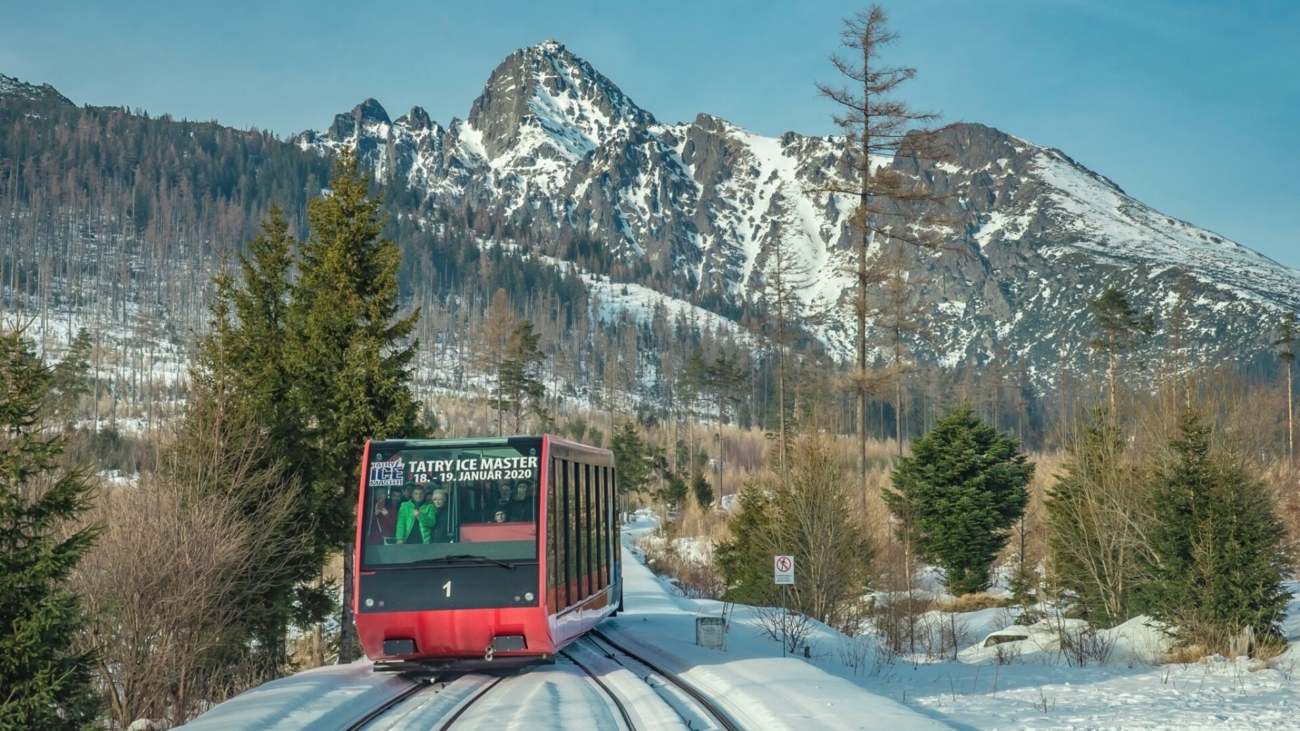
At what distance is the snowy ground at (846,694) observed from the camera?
1209cm

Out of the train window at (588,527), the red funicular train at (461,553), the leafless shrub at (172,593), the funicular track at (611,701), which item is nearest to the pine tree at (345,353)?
the leafless shrub at (172,593)

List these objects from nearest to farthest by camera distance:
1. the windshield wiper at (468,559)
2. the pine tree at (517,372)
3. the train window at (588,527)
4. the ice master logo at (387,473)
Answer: the windshield wiper at (468,559)
the ice master logo at (387,473)
the train window at (588,527)
the pine tree at (517,372)

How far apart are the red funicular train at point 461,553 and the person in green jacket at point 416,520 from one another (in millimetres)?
15

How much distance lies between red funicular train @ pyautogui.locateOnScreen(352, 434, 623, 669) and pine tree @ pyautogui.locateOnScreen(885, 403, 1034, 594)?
1056 inches

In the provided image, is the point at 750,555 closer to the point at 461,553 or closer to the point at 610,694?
the point at 461,553

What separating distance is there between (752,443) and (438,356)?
68.9 m

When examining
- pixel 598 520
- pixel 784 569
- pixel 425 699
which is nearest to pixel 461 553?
pixel 425 699

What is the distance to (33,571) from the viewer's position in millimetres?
12156

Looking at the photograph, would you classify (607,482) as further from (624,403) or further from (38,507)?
(624,403)

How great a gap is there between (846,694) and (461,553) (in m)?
5.75

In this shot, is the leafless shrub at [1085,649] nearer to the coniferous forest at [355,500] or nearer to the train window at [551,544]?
the coniferous forest at [355,500]

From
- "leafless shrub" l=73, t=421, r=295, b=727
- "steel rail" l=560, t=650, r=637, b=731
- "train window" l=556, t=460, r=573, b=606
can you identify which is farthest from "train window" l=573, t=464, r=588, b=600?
"leafless shrub" l=73, t=421, r=295, b=727

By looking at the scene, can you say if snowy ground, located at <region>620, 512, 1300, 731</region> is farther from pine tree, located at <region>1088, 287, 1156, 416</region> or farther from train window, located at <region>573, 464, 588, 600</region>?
pine tree, located at <region>1088, 287, 1156, 416</region>

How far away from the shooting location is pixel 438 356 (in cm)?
17638
